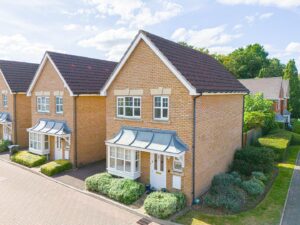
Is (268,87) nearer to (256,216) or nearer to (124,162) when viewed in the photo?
(256,216)

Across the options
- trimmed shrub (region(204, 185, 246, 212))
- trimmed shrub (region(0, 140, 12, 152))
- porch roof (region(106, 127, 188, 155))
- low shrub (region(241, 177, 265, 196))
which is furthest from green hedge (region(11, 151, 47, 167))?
low shrub (region(241, 177, 265, 196))

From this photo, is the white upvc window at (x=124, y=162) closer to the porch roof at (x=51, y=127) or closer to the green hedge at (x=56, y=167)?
the green hedge at (x=56, y=167)

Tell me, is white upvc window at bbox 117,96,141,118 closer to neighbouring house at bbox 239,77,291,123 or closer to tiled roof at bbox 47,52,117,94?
tiled roof at bbox 47,52,117,94

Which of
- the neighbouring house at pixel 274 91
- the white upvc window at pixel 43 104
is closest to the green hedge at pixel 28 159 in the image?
the white upvc window at pixel 43 104

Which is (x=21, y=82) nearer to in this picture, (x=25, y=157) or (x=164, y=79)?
(x=25, y=157)

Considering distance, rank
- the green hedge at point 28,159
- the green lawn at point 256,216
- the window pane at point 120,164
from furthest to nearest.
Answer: the green hedge at point 28,159, the window pane at point 120,164, the green lawn at point 256,216

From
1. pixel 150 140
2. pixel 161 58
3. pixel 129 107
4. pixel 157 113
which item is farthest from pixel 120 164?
pixel 161 58

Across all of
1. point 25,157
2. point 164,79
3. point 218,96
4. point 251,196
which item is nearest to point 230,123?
point 218,96
